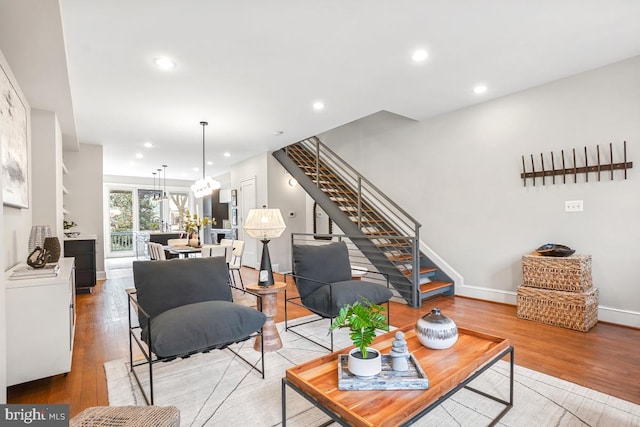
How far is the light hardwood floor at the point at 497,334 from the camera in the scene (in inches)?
85.7

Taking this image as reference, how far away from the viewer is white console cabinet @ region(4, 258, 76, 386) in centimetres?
214

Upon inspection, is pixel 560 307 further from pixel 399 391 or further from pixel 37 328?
pixel 37 328

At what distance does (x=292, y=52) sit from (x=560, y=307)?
3.66m

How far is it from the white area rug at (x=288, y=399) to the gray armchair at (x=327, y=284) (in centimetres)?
51

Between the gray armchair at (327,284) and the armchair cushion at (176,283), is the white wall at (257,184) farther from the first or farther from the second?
the armchair cushion at (176,283)

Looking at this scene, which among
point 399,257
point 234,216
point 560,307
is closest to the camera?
point 560,307

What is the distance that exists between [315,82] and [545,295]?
3.38 metres

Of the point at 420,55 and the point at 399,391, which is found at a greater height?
the point at 420,55

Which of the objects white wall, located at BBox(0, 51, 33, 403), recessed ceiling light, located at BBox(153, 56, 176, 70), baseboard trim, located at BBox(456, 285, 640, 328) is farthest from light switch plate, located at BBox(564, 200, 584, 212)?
white wall, located at BBox(0, 51, 33, 403)

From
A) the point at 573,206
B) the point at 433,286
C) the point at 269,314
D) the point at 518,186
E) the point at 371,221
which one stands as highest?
the point at 518,186

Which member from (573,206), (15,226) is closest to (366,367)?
(15,226)

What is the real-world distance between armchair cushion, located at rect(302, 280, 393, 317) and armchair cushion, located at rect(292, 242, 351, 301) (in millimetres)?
105

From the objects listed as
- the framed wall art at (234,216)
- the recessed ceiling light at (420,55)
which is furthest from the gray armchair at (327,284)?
the framed wall art at (234,216)

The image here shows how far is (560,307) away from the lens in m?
3.35
